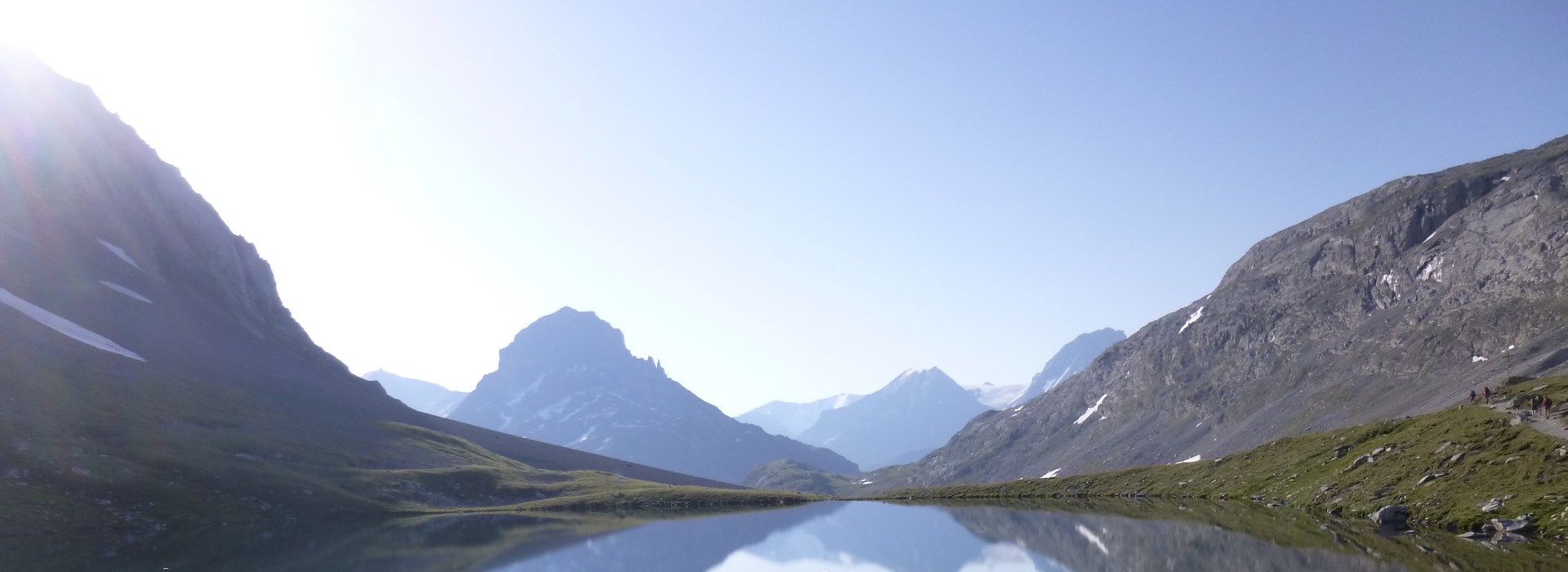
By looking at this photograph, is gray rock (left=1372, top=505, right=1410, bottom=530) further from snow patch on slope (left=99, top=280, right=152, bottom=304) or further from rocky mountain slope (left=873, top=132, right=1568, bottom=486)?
snow patch on slope (left=99, top=280, right=152, bottom=304)

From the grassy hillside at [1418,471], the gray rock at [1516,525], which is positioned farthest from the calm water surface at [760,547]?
the grassy hillside at [1418,471]

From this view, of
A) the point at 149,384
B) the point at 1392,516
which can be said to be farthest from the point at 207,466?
the point at 1392,516

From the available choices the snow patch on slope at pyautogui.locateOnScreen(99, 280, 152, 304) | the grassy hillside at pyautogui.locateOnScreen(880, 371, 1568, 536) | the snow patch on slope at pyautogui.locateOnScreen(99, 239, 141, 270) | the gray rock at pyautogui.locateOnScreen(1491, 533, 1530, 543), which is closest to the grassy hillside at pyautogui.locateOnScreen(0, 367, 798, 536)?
the snow patch on slope at pyautogui.locateOnScreen(99, 280, 152, 304)

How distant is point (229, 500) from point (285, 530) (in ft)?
50.2

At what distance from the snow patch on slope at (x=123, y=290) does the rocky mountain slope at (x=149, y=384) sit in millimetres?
310

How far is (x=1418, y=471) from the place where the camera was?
56.2 m

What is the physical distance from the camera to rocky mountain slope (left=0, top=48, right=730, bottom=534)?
84.6 m

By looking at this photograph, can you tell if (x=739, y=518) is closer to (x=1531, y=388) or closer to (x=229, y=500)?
(x=229, y=500)

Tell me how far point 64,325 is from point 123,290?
1121 inches

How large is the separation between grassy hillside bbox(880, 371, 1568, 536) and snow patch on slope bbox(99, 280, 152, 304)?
6594 inches

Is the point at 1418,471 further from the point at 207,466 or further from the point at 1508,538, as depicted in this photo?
the point at 207,466

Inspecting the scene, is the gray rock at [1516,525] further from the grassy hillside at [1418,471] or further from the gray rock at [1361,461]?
the gray rock at [1361,461]

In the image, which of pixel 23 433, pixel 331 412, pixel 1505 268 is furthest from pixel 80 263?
pixel 1505 268

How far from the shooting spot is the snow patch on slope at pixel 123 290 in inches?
5950
